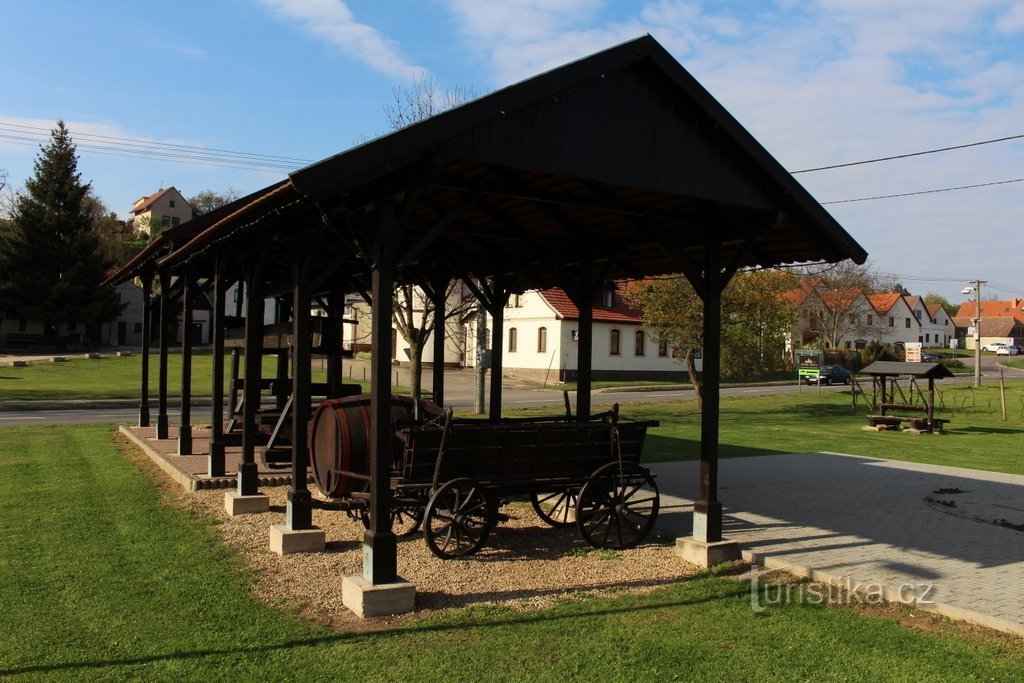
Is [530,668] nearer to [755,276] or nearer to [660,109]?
[660,109]

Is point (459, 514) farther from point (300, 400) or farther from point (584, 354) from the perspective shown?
point (584, 354)

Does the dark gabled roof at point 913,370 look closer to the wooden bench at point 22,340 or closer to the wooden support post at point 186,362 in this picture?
the wooden support post at point 186,362

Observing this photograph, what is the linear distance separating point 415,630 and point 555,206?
16.6ft

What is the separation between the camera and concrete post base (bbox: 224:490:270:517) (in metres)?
9.38

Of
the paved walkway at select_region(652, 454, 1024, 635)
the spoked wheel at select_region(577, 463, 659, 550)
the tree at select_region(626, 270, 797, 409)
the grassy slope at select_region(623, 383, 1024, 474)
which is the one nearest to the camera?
the paved walkway at select_region(652, 454, 1024, 635)

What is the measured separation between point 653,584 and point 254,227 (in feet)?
17.7

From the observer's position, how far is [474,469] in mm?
7629

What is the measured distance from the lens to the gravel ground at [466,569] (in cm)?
626

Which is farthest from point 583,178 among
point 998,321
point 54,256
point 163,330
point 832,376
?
point 998,321

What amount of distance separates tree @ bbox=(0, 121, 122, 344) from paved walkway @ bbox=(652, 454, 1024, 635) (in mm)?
46451

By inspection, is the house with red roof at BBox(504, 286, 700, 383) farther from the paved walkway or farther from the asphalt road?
the paved walkway

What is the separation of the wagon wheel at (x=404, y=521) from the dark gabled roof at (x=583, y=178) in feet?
7.94

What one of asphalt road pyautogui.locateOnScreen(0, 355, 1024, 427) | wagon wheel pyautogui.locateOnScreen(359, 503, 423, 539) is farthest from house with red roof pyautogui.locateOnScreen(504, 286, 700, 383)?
wagon wheel pyautogui.locateOnScreen(359, 503, 423, 539)

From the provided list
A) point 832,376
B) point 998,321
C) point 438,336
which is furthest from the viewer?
point 998,321
